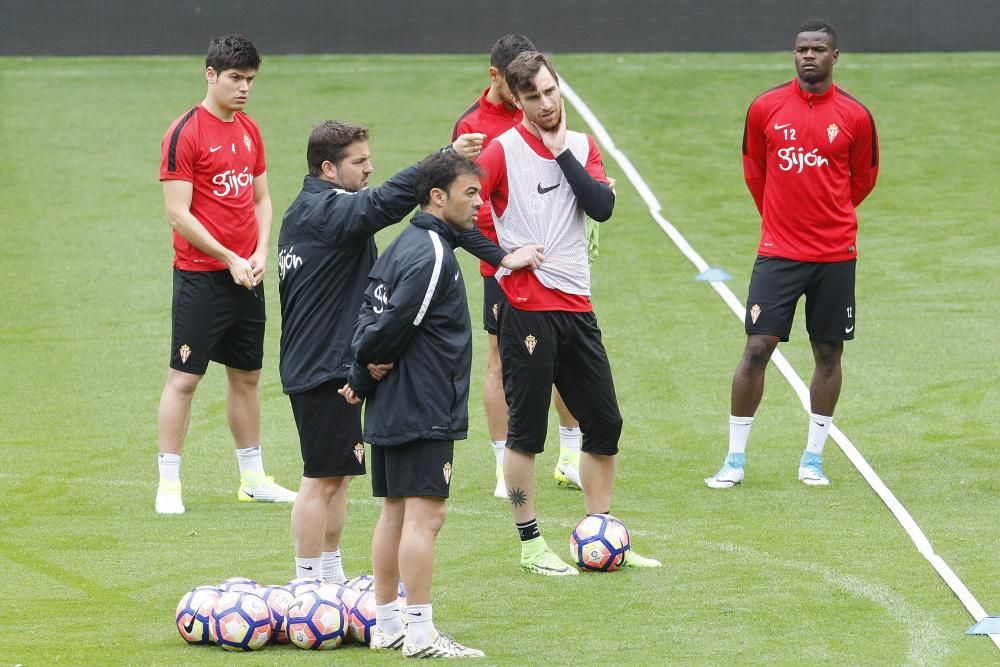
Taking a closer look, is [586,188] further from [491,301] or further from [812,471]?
[812,471]

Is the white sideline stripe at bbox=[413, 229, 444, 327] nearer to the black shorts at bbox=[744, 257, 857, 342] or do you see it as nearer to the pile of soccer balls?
the pile of soccer balls

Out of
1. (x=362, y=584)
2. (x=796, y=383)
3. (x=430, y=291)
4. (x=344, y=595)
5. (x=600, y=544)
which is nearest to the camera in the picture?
(x=430, y=291)

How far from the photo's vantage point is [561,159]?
6598 millimetres

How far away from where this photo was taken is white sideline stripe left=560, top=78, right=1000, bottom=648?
249 inches

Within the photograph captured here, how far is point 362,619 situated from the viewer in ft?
19.1

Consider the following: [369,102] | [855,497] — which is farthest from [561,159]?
[369,102]

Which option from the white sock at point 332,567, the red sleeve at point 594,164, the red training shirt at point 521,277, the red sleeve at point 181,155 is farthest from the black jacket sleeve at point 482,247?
the red sleeve at point 181,155

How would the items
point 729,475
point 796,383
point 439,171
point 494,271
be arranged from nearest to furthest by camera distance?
point 439,171 → point 494,271 → point 729,475 → point 796,383

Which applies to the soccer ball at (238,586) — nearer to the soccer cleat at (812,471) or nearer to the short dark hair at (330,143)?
the short dark hair at (330,143)

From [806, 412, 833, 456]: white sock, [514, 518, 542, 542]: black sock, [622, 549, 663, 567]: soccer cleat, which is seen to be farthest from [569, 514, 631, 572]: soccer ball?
[806, 412, 833, 456]: white sock

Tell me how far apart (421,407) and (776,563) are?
204 cm

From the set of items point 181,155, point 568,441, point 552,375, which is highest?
point 181,155

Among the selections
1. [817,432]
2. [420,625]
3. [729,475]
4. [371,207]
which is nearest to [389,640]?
[420,625]

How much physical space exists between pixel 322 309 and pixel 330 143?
65cm
